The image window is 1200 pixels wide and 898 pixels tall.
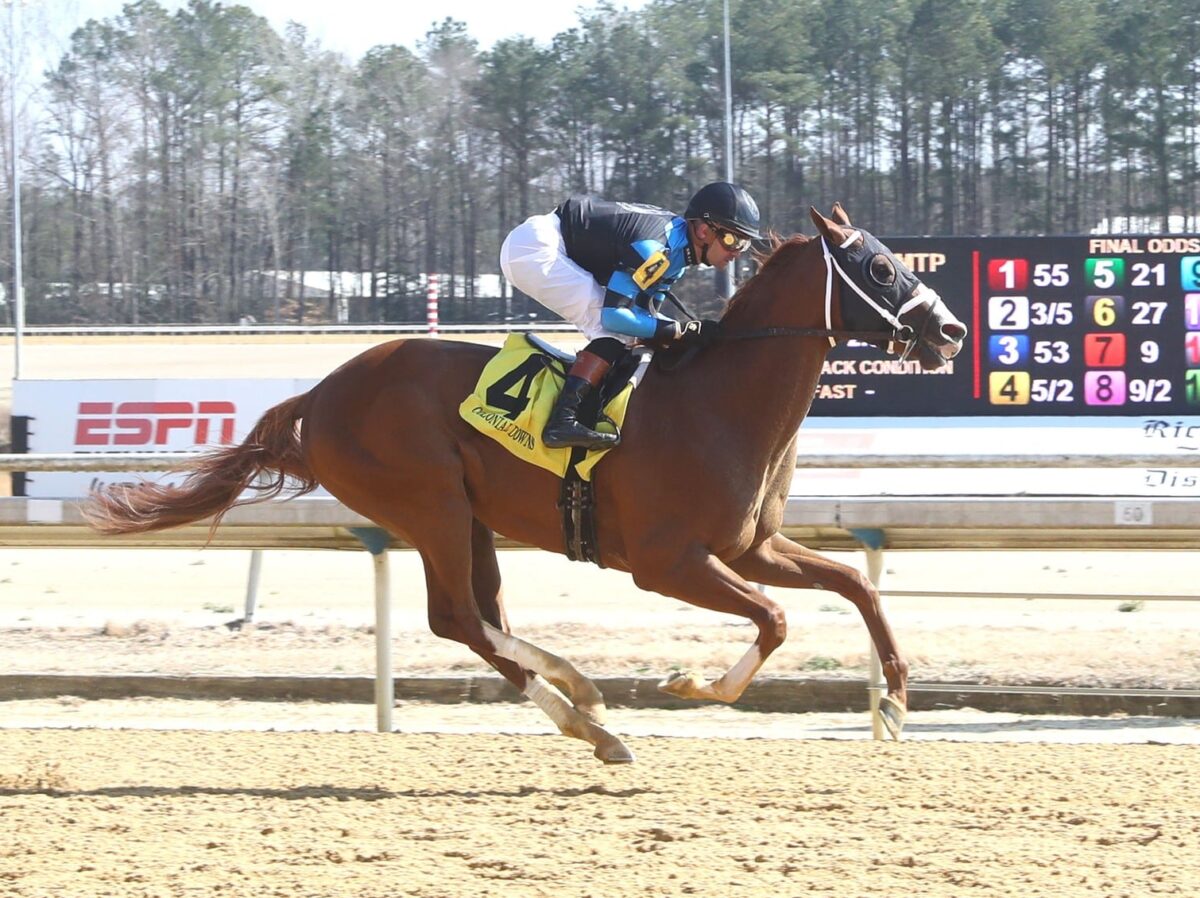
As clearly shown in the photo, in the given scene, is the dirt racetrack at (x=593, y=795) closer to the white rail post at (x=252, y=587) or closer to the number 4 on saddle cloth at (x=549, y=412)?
the white rail post at (x=252, y=587)

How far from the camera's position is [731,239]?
16.8 ft

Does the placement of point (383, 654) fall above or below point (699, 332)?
below

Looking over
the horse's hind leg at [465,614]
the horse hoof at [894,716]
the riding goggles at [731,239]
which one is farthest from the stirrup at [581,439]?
the horse hoof at [894,716]

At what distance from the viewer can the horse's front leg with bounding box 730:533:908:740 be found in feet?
16.5

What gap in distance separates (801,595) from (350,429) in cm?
486

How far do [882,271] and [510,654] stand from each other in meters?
1.74

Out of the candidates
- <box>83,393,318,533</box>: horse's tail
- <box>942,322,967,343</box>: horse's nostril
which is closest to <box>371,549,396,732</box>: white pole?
<box>83,393,318,533</box>: horse's tail

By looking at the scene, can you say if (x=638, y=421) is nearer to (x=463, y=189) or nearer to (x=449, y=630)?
(x=449, y=630)

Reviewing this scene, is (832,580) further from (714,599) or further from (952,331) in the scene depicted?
(952,331)

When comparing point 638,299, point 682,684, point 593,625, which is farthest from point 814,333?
point 593,625

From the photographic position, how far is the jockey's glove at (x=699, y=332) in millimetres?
5102

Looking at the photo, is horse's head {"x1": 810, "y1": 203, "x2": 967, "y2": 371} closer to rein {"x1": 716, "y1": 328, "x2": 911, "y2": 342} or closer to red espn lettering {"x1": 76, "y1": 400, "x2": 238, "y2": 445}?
rein {"x1": 716, "y1": 328, "x2": 911, "y2": 342}

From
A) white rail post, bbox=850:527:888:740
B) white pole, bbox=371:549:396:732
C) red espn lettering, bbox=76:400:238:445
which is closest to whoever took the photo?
white rail post, bbox=850:527:888:740

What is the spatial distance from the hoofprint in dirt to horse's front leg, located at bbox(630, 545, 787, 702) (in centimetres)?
209
